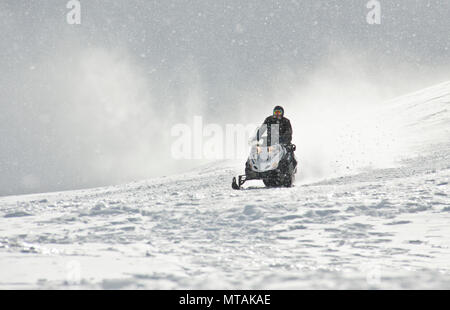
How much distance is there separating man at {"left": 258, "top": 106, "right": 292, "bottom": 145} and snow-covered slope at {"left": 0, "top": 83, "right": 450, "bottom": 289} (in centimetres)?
219

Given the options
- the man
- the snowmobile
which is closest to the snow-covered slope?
the snowmobile

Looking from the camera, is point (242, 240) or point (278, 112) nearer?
point (242, 240)

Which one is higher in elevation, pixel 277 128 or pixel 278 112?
pixel 278 112

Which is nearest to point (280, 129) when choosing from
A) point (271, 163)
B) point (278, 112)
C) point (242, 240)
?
point (278, 112)

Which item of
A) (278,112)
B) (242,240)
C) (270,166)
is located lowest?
(242,240)

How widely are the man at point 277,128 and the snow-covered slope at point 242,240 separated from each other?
219 centimetres

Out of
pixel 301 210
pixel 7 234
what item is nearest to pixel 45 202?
pixel 7 234

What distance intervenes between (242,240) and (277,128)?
20.7 feet

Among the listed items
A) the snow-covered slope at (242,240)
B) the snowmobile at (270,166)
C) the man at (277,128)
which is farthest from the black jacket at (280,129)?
the snow-covered slope at (242,240)

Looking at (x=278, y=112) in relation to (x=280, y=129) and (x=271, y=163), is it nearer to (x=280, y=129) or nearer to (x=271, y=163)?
(x=280, y=129)

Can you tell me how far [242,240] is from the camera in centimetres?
541

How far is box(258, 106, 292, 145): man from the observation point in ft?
37.3

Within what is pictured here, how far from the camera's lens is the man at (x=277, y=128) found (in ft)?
37.3
